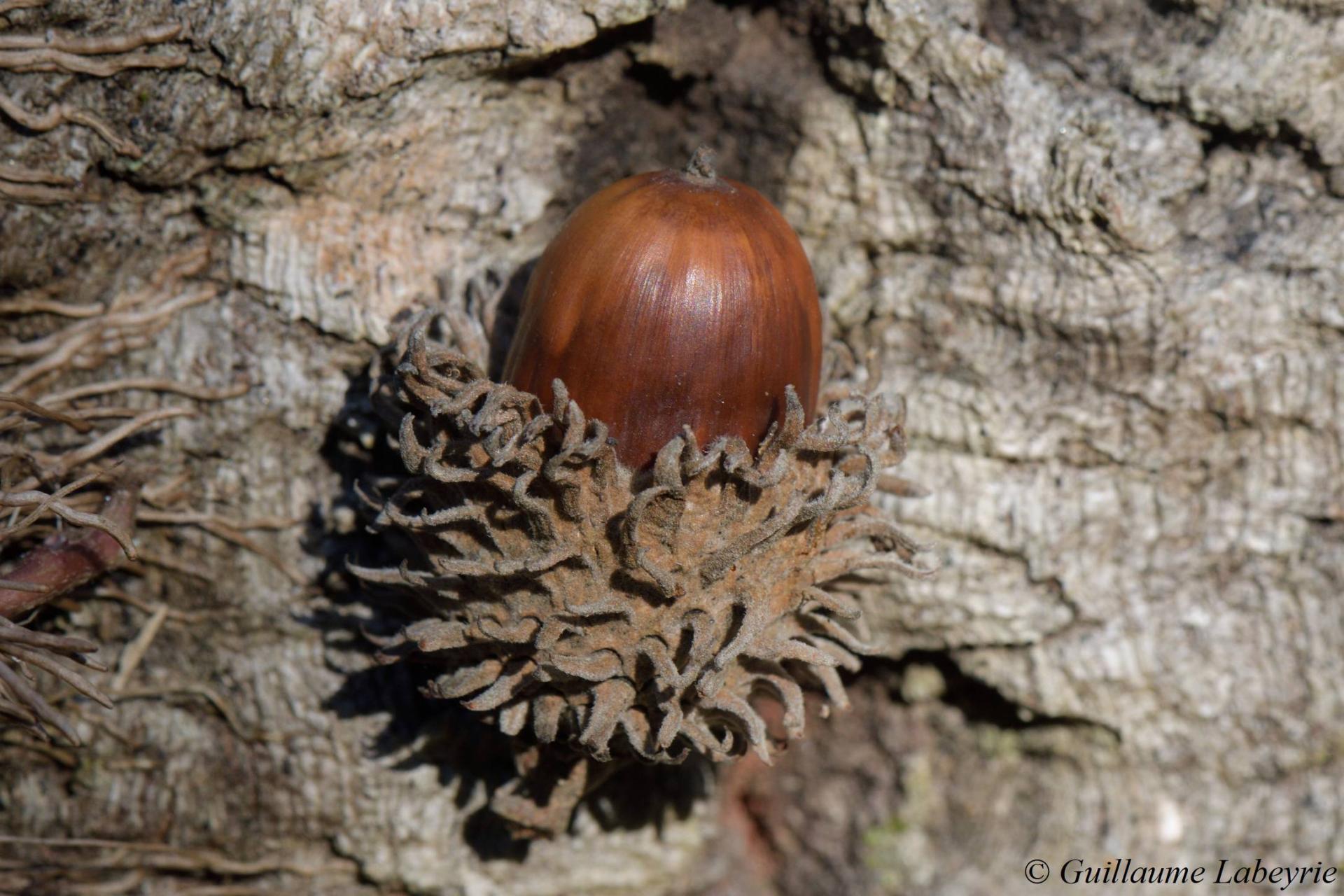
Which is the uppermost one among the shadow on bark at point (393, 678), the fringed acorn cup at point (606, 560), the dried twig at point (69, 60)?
the dried twig at point (69, 60)

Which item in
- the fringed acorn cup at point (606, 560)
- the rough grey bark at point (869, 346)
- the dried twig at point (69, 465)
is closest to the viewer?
the fringed acorn cup at point (606, 560)

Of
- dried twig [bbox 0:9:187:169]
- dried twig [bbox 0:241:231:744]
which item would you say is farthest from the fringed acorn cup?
dried twig [bbox 0:9:187:169]

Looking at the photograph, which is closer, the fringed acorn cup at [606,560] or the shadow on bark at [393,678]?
the fringed acorn cup at [606,560]

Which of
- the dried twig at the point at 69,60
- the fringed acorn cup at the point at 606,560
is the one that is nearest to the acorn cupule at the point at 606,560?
the fringed acorn cup at the point at 606,560

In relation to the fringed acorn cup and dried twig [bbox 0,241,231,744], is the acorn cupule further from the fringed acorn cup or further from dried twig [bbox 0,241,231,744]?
dried twig [bbox 0,241,231,744]

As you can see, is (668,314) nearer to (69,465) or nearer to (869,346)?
(869,346)

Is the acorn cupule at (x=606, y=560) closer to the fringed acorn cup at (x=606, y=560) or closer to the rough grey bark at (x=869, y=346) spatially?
the fringed acorn cup at (x=606, y=560)

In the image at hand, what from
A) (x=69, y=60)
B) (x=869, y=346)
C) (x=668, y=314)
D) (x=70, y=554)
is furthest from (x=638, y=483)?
(x=69, y=60)
